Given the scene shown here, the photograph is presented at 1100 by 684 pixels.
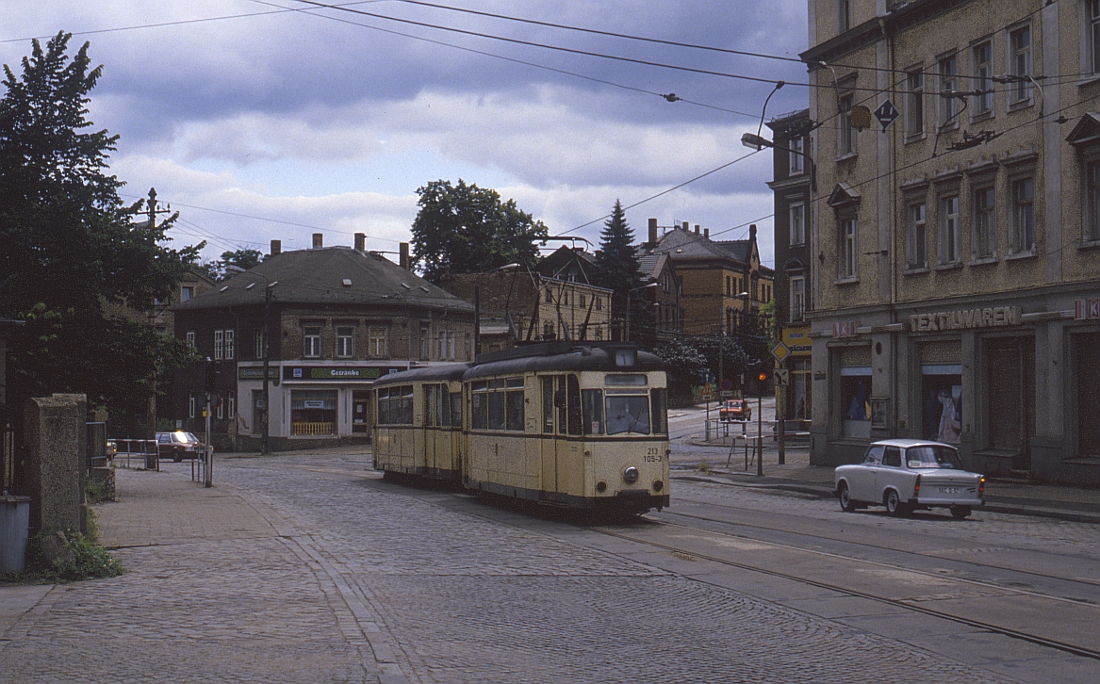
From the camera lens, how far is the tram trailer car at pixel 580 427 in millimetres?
19078

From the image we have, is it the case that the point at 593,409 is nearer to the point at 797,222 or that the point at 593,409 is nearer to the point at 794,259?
the point at 794,259

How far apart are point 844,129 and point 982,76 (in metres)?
6.17

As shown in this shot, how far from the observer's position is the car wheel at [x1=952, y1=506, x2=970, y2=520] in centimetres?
2183

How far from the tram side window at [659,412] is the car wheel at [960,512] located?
6148 millimetres

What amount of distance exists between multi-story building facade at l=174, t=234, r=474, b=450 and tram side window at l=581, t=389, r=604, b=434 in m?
45.7

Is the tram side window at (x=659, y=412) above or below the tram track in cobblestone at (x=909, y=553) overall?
above

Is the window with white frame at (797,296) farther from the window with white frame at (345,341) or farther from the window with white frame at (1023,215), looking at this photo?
the window with white frame at (1023,215)

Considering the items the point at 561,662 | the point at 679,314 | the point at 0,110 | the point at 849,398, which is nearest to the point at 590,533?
the point at 561,662

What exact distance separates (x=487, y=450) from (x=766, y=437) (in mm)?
38857

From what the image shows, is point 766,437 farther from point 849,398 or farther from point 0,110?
point 0,110

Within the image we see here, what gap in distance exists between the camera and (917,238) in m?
33.4

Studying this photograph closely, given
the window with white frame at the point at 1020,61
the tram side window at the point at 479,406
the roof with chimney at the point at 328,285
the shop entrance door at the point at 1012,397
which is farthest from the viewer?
the roof with chimney at the point at 328,285

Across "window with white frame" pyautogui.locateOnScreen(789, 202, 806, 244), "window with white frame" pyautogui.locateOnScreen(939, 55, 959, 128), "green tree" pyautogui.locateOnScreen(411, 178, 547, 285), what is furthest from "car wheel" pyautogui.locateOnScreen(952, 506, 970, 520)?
"green tree" pyautogui.locateOnScreen(411, 178, 547, 285)

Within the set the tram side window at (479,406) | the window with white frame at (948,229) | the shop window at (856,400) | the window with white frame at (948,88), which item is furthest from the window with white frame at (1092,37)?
the tram side window at (479,406)
